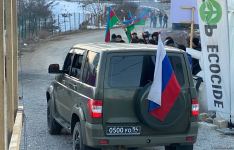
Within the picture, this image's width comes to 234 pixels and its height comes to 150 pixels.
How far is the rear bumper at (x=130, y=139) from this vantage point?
7348 millimetres

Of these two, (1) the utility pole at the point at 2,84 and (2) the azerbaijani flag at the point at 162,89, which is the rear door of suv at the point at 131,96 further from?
(1) the utility pole at the point at 2,84

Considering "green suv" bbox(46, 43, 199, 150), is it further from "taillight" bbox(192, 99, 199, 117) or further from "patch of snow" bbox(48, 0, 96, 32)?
"patch of snow" bbox(48, 0, 96, 32)

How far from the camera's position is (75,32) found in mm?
49562

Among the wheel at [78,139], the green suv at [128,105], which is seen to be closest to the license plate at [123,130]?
the green suv at [128,105]

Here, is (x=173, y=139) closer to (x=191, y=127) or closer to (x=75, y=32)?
(x=191, y=127)

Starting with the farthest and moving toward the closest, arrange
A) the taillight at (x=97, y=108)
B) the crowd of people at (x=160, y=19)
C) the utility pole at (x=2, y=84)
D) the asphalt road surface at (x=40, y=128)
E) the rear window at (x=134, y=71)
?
the crowd of people at (x=160, y=19) < the asphalt road surface at (x=40, y=128) < the rear window at (x=134, y=71) < the taillight at (x=97, y=108) < the utility pole at (x=2, y=84)

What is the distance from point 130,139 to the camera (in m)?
7.43

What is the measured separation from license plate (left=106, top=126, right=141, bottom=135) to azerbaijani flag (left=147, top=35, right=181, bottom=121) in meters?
0.34

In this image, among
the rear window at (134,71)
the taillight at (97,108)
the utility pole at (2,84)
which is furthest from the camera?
the rear window at (134,71)

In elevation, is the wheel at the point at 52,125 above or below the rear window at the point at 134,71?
below

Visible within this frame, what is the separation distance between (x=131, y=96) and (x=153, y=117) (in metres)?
0.40

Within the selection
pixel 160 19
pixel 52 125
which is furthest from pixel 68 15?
pixel 52 125

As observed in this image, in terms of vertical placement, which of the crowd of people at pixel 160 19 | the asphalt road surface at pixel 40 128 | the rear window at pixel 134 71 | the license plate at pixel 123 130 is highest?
the crowd of people at pixel 160 19

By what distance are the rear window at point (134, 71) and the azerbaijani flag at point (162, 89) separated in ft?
0.78
